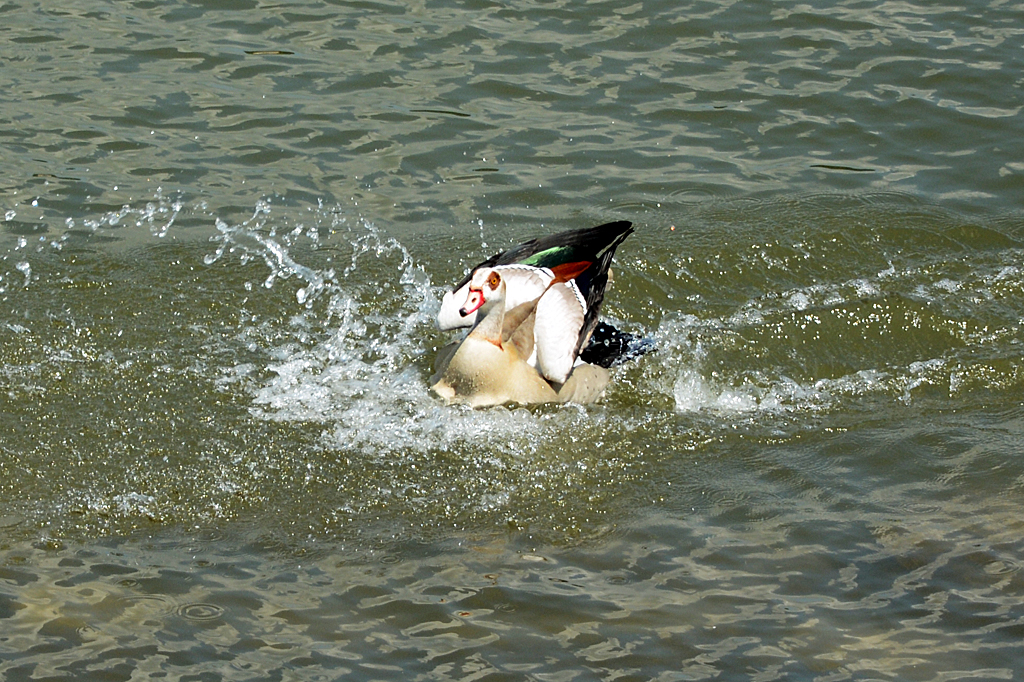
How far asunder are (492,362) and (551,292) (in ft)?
1.81

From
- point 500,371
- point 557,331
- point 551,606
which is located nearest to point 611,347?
point 557,331

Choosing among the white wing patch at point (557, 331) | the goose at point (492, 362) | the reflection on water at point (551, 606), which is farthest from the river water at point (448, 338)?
the white wing patch at point (557, 331)

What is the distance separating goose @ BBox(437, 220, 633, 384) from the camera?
6340 mm

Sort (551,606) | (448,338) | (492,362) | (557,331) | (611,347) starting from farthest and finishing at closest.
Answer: (448,338) < (611,347) < (557,331) < (492,362) < (551,606)

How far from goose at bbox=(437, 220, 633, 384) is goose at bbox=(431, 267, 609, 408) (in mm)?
13

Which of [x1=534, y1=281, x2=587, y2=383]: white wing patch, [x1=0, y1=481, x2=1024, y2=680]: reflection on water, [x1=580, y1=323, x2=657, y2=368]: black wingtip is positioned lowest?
[x1=0, y1=481, x2=1024, y2=680]: reflection on water

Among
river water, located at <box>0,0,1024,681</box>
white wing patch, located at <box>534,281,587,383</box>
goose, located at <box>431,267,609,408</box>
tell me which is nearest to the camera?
river water, located at <box>0,0,1024,681</box>

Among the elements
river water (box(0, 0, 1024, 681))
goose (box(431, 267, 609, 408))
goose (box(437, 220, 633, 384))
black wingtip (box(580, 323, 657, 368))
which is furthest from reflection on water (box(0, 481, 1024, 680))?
black wingtip (box(580, 323, 657, 368))

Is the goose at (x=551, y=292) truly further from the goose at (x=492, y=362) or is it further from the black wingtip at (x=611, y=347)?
the black wingtip at (x=611, y=347)

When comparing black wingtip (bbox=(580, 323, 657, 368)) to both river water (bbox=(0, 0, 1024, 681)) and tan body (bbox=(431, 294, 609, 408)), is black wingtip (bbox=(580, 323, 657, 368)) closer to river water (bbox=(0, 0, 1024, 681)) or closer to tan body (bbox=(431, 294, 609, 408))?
river water (bbox=(0, 0, 1024, 681))

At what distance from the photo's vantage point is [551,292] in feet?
21.2

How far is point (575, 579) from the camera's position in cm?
497

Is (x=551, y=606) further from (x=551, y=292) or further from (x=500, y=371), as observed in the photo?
(x=551, y=292)

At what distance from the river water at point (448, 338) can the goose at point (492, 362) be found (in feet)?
0.47
